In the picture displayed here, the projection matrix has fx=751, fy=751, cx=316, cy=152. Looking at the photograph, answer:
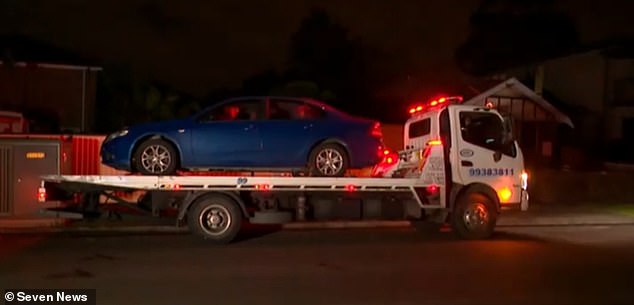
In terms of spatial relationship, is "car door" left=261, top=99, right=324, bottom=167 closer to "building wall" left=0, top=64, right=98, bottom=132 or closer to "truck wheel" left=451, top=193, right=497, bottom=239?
"truck wheel" left=451, top=193, right=497, bottom=239

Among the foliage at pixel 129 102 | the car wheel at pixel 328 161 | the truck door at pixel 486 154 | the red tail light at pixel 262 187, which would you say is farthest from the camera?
the foliage at pixel 129 102

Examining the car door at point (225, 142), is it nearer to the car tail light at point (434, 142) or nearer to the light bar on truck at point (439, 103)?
the car tail light at point (434, 142)

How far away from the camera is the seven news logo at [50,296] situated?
8.13 metres

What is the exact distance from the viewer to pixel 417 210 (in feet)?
45.6

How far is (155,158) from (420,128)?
5.16 m

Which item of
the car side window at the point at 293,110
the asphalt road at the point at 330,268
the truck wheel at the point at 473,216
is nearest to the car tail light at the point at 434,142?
the truck wheel at the point at 473,216

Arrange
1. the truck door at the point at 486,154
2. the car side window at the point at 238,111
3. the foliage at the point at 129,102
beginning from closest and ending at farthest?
the car side window at the point at 238,111 → the truck door at the point at 486,154 → the foliage at the point at 129,102

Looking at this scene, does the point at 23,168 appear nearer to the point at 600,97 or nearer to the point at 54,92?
the point at 54,92

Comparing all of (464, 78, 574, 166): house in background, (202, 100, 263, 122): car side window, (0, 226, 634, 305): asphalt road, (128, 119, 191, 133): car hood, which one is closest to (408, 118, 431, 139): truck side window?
(0, 226, 634, 305): asphalt road

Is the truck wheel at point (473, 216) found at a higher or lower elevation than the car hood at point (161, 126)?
lower

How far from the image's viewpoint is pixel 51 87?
27297mm

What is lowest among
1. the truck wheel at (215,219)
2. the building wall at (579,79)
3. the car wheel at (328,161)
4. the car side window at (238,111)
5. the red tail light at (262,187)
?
the truck wheel at (215,219)

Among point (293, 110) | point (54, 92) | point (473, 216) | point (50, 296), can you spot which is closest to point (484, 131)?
point (473, 216)

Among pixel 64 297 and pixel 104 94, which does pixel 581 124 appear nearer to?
pixel 104 94
